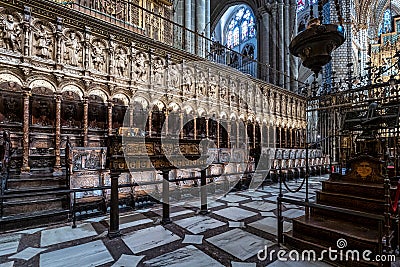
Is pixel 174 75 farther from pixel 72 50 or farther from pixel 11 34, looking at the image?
pixel 11 34

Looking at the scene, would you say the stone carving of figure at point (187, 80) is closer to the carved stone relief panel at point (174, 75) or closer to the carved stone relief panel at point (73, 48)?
the carved stone relief panel at point (174, 75)

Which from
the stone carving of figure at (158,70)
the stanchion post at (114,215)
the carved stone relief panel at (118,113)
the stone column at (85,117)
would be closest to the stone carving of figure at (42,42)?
the stone column at (85,117)

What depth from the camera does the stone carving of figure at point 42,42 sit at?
5902mm

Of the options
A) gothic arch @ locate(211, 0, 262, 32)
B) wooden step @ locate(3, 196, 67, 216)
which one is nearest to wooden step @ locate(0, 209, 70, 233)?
wooden step @ locate(3, 196, 67, 216)

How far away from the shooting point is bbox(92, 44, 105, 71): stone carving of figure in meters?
6.85

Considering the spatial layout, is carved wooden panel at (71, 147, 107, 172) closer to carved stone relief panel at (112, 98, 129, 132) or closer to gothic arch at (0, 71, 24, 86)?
gothic arch at (0, 71, 24, 86)

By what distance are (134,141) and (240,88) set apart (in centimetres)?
887

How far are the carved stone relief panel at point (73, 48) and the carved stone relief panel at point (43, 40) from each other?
0.33m

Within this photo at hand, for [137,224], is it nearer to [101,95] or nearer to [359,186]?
[359,186]

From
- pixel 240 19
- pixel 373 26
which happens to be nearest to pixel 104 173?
pixel 240 19

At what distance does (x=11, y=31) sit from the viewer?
218 inches

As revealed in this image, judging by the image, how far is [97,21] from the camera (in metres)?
6.81

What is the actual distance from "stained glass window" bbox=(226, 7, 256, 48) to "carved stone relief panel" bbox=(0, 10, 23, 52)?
71.4 feet

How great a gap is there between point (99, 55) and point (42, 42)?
1.48 meters
